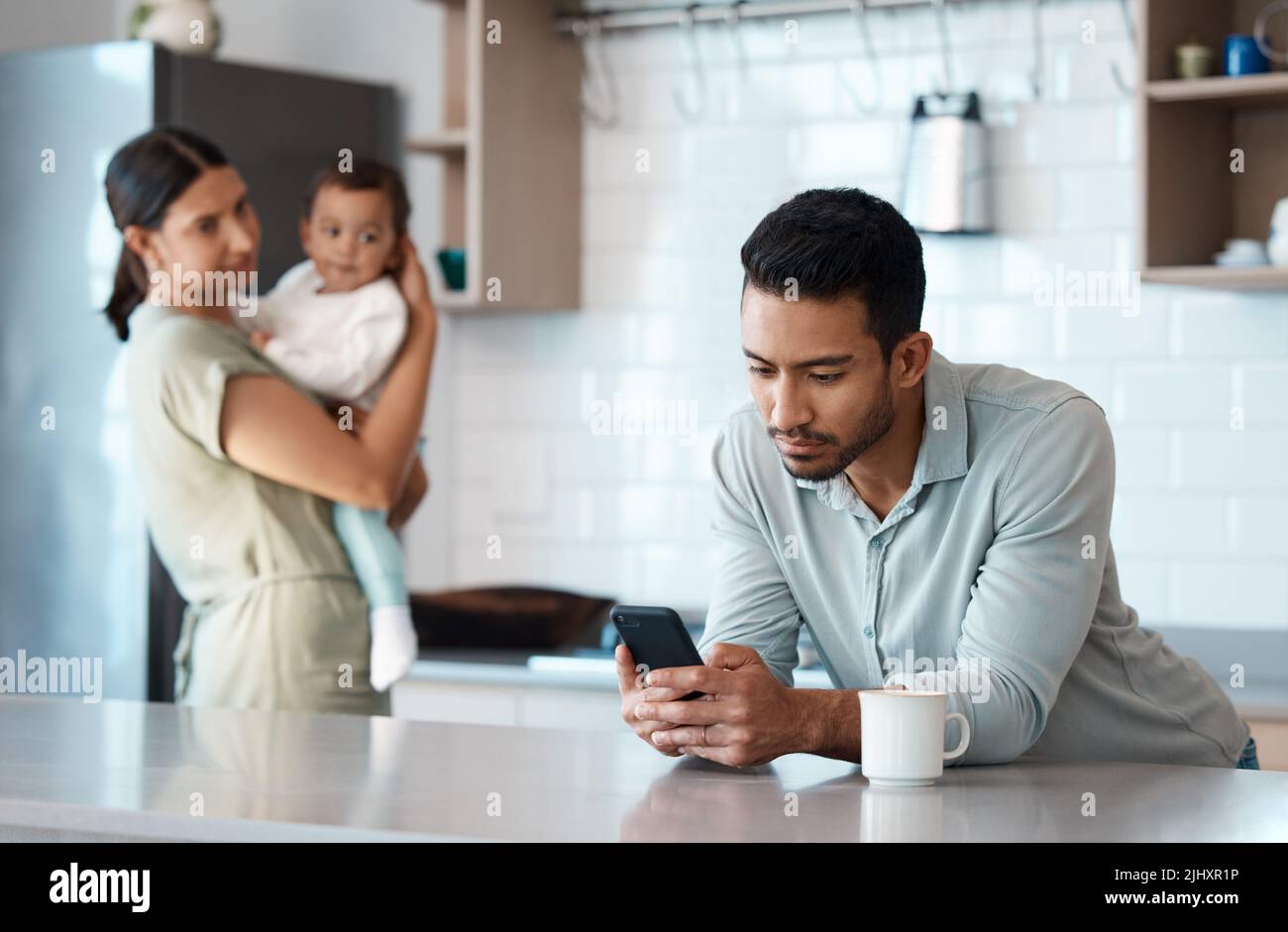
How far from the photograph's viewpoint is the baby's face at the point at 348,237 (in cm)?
293

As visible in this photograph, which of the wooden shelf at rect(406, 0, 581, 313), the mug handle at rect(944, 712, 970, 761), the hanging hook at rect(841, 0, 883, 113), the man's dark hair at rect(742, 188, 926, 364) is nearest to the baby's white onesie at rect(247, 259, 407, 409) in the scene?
the wooden shelf at rect(406, 0, 581, 313)

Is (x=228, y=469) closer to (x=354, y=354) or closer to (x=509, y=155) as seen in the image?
(x=354, y=354)

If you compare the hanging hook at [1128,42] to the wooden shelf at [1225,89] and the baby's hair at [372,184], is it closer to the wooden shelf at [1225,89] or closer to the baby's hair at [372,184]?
the wooden shelf at [1225,89]

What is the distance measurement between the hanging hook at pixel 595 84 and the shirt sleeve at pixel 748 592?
6.73 feet

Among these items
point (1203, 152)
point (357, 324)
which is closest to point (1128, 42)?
point (1203, 152)

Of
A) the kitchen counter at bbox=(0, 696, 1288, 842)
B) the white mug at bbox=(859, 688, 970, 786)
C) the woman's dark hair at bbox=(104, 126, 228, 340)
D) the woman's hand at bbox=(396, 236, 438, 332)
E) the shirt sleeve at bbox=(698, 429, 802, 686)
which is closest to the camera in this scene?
the kitchen counter at bbox=(0, 696, 1288, 842)

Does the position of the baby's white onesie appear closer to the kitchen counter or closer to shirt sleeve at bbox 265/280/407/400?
shirt sleeve at bbox 265/280/407/400

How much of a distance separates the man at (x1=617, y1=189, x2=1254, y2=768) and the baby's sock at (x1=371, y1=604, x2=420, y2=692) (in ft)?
2.20

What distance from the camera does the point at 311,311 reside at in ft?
9.39

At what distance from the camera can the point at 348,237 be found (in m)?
2.93

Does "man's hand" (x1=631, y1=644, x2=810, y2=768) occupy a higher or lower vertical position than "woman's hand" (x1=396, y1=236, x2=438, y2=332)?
lower

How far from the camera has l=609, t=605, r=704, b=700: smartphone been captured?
169cm

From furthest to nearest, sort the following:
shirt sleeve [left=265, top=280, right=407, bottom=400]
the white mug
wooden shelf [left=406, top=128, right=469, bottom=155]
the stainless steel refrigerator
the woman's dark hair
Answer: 1. wooden shelf [left=406, top=128, right=469, bottom=155]
2. the stainless steel refrigerator
3. shirt sleeve [left=265, top=280, right=407, bottom=400]
4. the woman's dark hair
5. the white mug
